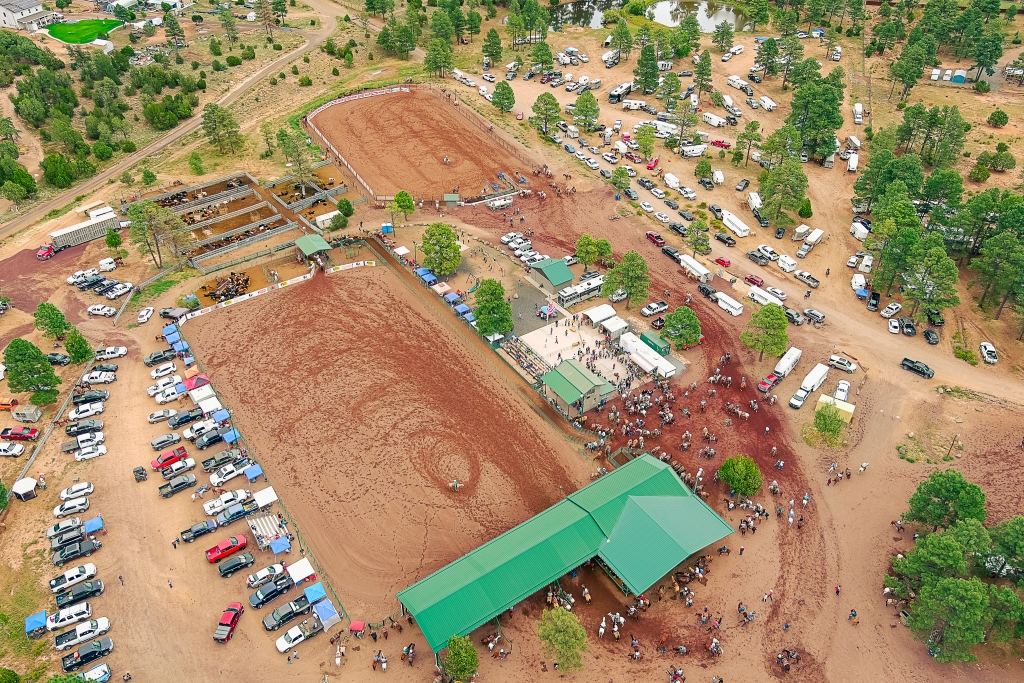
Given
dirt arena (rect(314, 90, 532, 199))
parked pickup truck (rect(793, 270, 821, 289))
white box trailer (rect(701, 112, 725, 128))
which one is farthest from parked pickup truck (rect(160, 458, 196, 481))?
white box trailer (rect(701, 112, 725, 128))

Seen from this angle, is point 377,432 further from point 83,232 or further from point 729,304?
point 83,232

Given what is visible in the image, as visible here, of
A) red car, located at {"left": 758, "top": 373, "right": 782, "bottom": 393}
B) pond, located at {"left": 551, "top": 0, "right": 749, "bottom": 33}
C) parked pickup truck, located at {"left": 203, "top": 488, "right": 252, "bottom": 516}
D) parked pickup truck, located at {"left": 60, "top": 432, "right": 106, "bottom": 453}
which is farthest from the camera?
pond, located at {"left": 551, "top": 0, "right": 749, "bottom": 33}

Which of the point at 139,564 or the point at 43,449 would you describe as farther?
the point at 43,449

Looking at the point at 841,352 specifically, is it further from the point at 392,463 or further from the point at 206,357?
the point at 206,357

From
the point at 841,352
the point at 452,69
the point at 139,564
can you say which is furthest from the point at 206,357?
the point at 452,69

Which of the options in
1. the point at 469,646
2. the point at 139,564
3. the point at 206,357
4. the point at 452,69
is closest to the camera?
the point at 469,646

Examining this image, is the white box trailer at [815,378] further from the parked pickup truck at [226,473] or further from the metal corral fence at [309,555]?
the parked pickup truck at [226,473]

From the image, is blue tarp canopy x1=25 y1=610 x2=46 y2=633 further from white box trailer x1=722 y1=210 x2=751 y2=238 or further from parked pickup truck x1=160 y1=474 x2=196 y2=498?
white box trailer x1=722 y1=210 x2=751 y2=238
